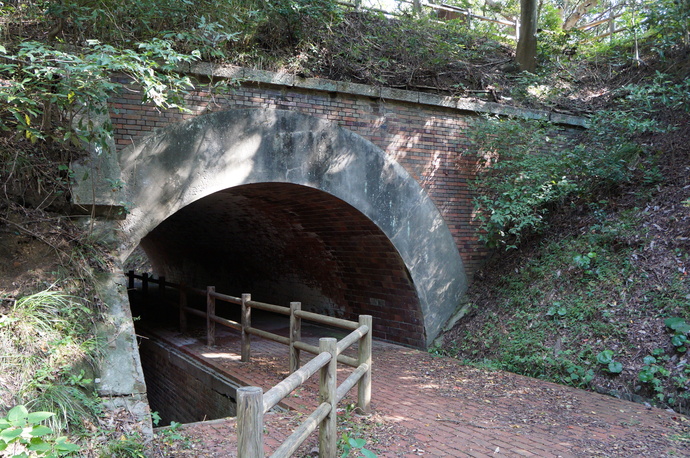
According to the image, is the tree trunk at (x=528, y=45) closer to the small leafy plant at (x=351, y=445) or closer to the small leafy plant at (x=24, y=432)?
the small leafy plant at (x=351, y=445)

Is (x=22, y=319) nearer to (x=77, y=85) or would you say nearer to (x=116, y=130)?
(x=77, y=85)

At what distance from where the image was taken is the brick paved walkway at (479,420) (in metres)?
3.84

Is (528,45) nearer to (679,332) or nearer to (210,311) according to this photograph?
(679,332)

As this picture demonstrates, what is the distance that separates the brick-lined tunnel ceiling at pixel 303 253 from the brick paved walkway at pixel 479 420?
199 cm

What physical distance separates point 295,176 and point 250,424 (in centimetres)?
479

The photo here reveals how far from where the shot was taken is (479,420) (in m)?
4.48

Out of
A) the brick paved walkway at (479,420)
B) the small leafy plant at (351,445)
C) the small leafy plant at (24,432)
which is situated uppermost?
the small leafy plant at (24,432)

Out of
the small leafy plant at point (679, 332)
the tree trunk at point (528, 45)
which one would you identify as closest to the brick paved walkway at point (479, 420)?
the small leafy plant at point (679, 332)

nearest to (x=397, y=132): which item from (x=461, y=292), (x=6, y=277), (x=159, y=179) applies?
(x=461, y=292)

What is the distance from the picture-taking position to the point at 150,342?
8.45 m

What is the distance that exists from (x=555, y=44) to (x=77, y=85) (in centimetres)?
898

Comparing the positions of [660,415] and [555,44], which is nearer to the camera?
[660,415]

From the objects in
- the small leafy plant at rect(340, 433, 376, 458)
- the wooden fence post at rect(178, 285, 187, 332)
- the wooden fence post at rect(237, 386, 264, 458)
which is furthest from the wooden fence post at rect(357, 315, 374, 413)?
the wooden fence post at rect(178, 285, 187, 332)

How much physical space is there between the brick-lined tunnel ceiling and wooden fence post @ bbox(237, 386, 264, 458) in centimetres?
490
